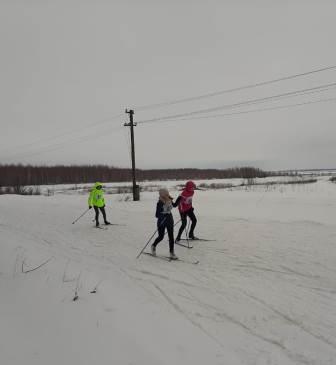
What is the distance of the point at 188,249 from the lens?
8.02m

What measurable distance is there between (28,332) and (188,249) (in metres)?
5.00

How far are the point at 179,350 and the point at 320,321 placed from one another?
Answer: 7.07 ft

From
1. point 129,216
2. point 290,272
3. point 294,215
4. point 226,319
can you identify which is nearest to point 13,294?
point 226,319

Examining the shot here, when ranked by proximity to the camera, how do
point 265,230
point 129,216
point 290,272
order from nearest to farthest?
point 290,272
point 265,230
point 129,216

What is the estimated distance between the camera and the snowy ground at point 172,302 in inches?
131

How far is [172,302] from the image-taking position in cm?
468

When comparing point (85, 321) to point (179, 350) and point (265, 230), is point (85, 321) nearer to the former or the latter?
point (179, 350)

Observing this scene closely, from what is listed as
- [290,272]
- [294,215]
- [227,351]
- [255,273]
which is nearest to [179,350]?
[227,351]

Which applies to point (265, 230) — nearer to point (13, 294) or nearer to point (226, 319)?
point (226, 319)

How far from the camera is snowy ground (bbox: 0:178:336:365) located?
10.9 ft

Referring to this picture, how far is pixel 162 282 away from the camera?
5570 millimetres

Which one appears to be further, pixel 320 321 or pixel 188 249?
pixel 188 249

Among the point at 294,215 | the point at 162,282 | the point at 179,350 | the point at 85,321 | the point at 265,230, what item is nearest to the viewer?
the point at 179,350

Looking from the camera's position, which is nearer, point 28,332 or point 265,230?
point 28,332
